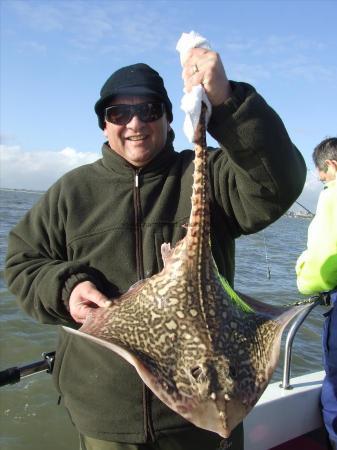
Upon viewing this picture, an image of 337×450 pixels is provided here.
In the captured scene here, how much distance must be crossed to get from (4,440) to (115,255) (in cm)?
538

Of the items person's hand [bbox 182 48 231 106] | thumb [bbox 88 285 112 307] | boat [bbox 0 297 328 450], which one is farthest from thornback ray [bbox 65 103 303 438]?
boat [bbox 0 297 328 450]

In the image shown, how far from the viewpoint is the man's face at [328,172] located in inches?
203

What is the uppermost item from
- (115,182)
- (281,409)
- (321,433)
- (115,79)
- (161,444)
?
(115,79)

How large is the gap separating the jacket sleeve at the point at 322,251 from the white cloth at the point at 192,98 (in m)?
2.57

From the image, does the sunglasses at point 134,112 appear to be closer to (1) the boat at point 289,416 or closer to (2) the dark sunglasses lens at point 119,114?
(2) the dark sunglasses lens at point 119,114

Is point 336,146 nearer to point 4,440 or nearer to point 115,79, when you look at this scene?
point 115,79

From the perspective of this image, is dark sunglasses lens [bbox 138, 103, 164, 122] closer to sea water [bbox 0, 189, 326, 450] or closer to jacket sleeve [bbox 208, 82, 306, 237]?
jacket sleeve [bbox 208, 82, 306, 237]

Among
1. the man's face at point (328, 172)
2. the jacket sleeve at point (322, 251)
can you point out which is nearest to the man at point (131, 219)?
the jacket sleeve at point (322, 251)

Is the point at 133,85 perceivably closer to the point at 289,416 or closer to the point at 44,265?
the point at 44,265

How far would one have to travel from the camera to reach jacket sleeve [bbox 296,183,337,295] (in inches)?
172

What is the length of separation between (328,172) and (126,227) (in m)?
3.23

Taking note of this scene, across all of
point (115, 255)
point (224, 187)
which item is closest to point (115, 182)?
point (115, 255)

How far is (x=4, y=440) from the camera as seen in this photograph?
22.2 feet

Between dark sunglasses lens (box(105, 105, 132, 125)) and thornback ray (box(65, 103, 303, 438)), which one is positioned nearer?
thornback ray (box(65, 103, 303, 438))
